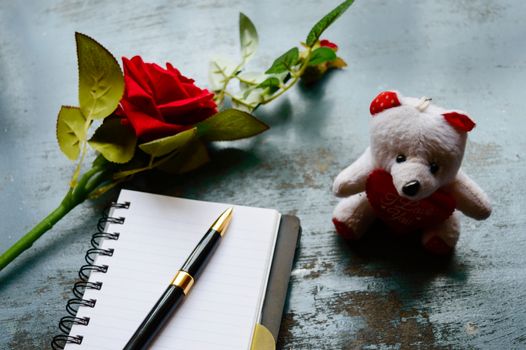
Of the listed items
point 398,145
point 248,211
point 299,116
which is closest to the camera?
point 398,145

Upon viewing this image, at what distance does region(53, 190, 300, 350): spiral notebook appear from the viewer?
582 millimetres

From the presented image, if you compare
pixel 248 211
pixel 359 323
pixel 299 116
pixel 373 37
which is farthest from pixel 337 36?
pixel 359 323

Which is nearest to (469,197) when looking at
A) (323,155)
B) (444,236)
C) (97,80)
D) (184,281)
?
(444,236)

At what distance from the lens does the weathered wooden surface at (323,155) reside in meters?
0.62

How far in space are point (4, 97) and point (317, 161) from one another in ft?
1.49

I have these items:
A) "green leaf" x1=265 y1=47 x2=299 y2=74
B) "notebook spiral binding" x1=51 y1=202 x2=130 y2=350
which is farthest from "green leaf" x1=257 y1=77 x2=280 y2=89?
"notebook spiral binding" x1=51 y1=202 x2=130 y2=350

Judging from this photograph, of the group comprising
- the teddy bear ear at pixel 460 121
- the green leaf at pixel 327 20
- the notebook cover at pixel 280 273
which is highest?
the green leaf at pixel 327 20

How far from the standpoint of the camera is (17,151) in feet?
2.44

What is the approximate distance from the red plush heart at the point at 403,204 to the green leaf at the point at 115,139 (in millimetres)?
Answer: 281

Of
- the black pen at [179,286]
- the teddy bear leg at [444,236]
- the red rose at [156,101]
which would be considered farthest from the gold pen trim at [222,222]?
the teddy bear leg at [444,236]

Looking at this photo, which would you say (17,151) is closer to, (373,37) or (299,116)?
(299,116)

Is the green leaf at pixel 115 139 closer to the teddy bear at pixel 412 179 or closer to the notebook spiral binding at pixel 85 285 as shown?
the notebook spiral binding at pixel 85 285

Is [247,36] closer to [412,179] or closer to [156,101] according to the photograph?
[156,101]

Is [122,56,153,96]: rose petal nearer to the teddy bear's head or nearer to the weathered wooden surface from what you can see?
the weathered wooden surface
